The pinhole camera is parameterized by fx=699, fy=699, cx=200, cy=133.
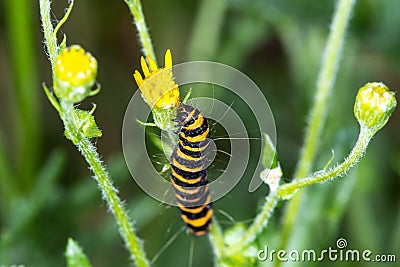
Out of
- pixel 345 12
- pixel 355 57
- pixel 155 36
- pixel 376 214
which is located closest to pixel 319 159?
pixel 345 12

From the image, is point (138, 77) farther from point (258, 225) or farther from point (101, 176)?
point (258, 225)

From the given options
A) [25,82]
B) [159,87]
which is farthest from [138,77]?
[25,82]

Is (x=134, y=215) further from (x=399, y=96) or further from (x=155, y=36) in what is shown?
(x=399, y=96)

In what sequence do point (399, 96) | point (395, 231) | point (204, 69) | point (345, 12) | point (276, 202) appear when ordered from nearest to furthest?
point (276, 202) < point (345, 12) < point (395, 231) < point (204, 69) < point (399, 96)

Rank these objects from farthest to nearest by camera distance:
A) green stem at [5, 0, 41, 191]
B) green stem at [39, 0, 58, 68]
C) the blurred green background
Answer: green stem at [5, 0, 41, 191] < the blurred green background < green stem at [39, 0, 58, 68]

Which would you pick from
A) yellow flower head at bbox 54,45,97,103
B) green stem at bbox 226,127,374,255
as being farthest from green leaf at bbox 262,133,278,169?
yellow flower head at bbox 54,45,97,103

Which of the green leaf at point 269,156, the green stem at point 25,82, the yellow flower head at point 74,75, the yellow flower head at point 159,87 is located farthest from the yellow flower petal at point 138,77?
the green stem at point 25,82

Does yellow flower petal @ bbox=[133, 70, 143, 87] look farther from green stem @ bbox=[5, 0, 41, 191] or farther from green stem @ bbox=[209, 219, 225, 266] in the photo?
green stem @ bbox=[5, 0, 41, 191]
